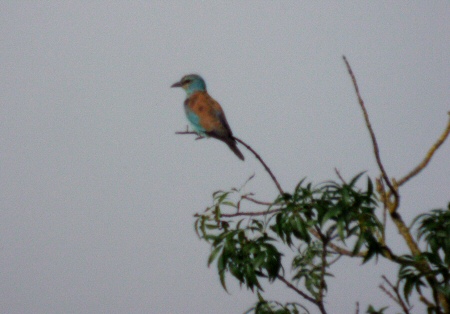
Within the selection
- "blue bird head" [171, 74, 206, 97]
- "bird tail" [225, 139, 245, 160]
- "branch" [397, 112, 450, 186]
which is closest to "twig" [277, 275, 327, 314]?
"branch" [397, 112, 450, 186]

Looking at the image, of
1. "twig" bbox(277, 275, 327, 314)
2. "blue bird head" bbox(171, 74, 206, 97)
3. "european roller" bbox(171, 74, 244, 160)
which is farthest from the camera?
"blue bird head" bbox(171, 74, 206, 97)

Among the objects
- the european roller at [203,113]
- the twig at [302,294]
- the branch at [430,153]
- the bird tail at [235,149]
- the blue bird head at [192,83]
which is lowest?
the twig at [302,294]

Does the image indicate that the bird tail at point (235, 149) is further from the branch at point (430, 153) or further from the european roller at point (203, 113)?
the branch at point (430, 153)

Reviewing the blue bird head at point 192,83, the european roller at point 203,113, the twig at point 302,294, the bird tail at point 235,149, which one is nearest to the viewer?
the twig at point 302,294

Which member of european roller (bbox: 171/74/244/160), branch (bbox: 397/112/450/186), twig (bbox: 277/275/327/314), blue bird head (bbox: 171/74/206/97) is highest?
blue bird head (bbox: 171/74/206/97)

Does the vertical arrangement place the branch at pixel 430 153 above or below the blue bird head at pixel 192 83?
below

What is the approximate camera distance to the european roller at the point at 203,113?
4.89m

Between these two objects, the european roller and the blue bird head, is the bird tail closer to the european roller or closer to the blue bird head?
the european roller

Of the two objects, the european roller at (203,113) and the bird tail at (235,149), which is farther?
the european roller at (203,113)

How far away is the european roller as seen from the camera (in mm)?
4888

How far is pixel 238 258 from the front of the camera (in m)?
2.50

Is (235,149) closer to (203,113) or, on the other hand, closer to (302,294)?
(203,113)

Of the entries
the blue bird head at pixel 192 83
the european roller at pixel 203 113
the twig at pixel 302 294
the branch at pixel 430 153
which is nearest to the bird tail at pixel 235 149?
the european roller at pixel 203 113

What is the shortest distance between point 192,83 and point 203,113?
95 cm
